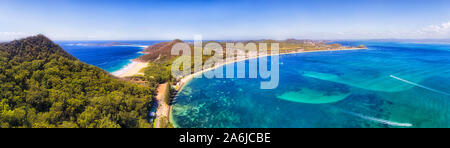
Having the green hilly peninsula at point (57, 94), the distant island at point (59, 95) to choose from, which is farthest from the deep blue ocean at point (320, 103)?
the green hilly peninsula at point (57, 94)

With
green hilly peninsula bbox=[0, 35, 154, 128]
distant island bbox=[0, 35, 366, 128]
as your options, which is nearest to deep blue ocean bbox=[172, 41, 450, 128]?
distant island bbox=[0, 35, 366, 128]

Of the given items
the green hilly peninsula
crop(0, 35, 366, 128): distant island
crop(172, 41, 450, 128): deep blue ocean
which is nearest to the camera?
the green hilly peninsula

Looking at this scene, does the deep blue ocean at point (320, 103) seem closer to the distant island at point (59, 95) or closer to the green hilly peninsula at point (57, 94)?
the distant island at point (59, 95)

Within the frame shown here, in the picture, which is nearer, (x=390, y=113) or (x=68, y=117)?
(x=68, y=117)

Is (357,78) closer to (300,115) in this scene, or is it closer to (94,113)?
(300,115)

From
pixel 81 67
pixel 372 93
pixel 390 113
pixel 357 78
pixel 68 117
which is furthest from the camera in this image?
pixel 357 78

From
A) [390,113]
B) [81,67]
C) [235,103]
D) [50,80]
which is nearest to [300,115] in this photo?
[235,103]

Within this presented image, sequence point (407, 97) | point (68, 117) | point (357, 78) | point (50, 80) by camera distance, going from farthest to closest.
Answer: point (357, 78)
point (407, 97)
point (50, 80)
point (68, 117)

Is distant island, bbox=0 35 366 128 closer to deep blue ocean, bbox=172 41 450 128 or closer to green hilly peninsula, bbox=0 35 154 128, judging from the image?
green hilly peninsula, bbox=0 35 154 128

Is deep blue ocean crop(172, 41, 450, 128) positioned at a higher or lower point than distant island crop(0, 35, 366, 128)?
lower
